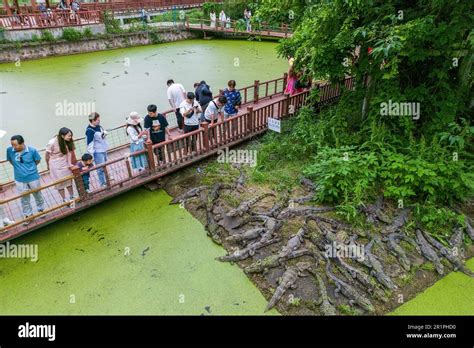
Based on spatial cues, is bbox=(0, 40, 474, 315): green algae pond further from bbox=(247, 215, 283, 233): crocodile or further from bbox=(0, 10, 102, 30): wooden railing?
bbox=(0, 10, 102, 30): wooden railing

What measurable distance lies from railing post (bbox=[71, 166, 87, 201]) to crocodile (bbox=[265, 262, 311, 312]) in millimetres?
3173

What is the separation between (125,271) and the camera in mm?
4270

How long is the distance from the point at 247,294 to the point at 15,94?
1018 centimetres

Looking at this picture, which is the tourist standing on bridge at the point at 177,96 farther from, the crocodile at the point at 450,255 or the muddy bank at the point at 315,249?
the crocodile at the point at 450,255

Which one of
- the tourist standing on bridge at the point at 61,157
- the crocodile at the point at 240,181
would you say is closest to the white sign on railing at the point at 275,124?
the crocodile at the point at 240,181

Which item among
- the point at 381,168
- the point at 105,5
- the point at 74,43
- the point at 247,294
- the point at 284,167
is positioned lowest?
the point at 247,294

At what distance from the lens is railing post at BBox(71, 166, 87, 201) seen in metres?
4.70

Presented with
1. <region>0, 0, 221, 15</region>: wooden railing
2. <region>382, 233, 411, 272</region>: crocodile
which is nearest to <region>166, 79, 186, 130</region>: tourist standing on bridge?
<region>382, 233, 411, 272</region>: crocodile

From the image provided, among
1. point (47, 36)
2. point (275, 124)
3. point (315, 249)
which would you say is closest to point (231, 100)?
point (275, 124)

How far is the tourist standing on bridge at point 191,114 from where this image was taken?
19.5 feet

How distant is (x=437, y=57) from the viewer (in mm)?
5348

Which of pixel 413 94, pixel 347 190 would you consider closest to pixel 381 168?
pixel 347 190

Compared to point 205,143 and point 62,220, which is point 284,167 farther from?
point 62,220

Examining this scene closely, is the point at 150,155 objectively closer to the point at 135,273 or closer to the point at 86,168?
the point at 86,168
